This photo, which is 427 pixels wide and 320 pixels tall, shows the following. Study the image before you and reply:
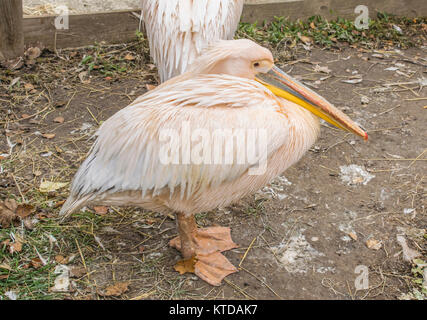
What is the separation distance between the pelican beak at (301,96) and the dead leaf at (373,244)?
79 cm

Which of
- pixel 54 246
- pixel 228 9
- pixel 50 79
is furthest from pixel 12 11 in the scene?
pixel 54 246

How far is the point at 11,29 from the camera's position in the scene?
4.61 metres

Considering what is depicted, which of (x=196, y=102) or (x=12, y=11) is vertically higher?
(x=196, y=102)

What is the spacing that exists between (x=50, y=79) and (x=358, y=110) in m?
2.87

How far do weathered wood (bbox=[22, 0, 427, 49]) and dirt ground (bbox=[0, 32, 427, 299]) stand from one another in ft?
0.63

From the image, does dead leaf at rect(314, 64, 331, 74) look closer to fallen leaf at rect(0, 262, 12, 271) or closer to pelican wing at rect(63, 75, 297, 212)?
pelican wing at rect(63, 75, 297, 212)

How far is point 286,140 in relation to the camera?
271 cm

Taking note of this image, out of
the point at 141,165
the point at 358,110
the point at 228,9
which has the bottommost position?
the point at 358,110

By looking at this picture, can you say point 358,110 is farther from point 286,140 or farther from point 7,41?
point 7,41

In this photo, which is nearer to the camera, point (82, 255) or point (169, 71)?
point (82, 255)

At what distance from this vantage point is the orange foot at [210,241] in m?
3.20

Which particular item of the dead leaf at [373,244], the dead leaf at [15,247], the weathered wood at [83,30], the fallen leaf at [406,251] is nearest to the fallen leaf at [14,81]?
the weathered wood at [83,30]

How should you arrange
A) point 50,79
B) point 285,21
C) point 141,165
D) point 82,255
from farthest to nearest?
point 285,21, point 50,79, point 82,255, point 141,165

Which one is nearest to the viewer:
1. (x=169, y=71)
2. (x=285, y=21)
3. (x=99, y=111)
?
(x=169, y=71)
